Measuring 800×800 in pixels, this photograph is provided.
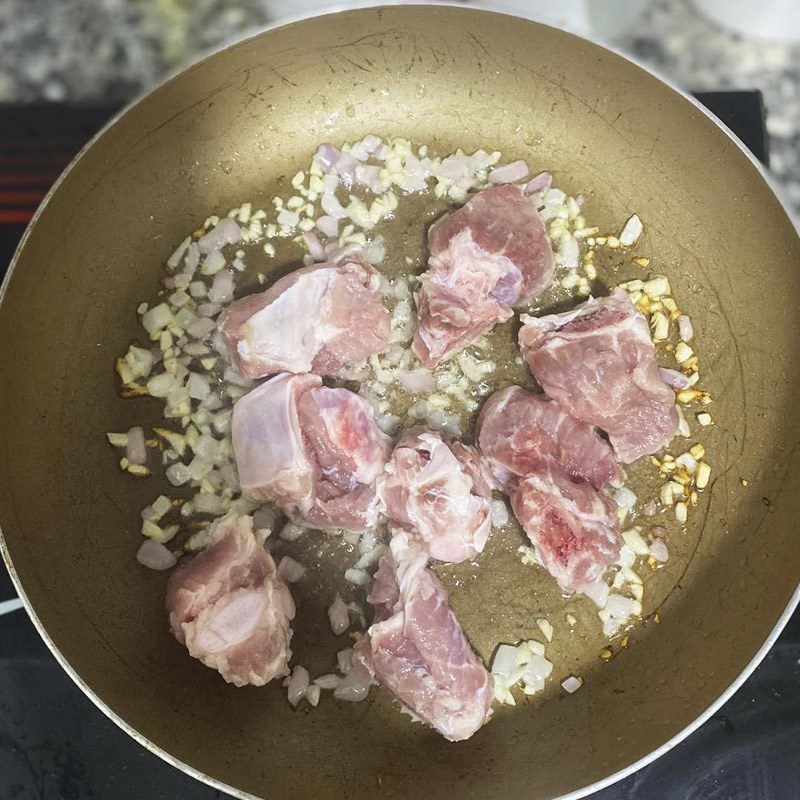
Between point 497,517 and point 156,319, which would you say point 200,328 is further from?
point 497,517

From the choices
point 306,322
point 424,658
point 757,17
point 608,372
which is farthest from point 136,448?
point 757,17

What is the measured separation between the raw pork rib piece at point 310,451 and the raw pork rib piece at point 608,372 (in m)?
0.50

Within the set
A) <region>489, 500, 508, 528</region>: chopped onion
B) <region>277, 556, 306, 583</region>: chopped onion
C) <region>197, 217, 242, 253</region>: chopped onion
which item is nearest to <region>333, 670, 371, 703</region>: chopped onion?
<region>277, 556, 306, 583</region>: chopped onion

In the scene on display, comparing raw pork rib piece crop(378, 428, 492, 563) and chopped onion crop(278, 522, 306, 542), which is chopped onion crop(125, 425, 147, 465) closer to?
chopped onion crop(278, 522, 306, 542)

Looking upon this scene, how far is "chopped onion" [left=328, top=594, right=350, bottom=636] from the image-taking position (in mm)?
1879

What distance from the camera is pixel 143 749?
6.06 feet

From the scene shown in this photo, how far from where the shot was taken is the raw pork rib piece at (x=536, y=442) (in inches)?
72.5

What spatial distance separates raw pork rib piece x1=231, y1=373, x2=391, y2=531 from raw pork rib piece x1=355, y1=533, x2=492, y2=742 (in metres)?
0.20

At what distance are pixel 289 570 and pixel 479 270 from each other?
93 centimetres

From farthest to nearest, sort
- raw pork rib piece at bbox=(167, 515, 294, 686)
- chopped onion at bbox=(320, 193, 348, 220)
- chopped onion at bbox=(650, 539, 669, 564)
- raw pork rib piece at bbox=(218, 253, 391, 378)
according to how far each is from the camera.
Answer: chopped onion at bbox=(320, 193, 348, 220), chopped onion at bbox=(650, 539, 669, 564), raw pork rib piece at bbox=(218, 253, 391, 378), raw pork rib piece at bbox=(167, 515, 294, 686)

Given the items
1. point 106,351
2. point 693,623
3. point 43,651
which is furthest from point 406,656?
point 106,351

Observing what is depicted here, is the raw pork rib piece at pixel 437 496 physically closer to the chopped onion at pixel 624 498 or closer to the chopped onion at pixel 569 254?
the chopped onion at pixel 624 498

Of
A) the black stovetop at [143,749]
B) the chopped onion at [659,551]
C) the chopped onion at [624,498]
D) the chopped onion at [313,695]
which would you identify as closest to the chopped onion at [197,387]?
the black stovetop at [143,749]

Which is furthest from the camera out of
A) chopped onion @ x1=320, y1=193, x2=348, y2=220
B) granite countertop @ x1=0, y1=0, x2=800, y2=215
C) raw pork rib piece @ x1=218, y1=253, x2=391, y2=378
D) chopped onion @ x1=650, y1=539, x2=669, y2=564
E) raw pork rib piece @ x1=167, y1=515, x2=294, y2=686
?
granite countertop @ x1=0, y1=0, x2=800, y2=215
